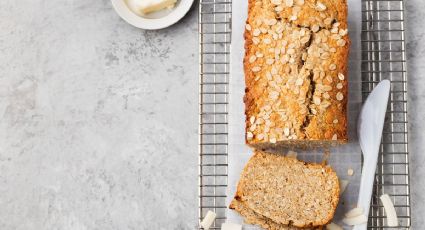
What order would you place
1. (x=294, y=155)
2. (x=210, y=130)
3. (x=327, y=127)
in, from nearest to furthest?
1. (x=327, y=127)
2. (x=294, y=155)
3. (x=210, y=130)

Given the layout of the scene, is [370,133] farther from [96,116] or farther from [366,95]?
[96,116]

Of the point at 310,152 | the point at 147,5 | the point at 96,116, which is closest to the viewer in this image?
the point at 310,152

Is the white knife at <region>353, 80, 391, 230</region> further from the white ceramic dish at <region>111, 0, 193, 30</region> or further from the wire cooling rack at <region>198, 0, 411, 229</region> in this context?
the white ceramic dish at <region>111, 0, 193, 30</region>

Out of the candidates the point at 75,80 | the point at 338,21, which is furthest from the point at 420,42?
the point at 75,80

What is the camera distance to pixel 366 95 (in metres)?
3.40

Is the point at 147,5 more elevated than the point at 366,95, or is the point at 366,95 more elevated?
the point at 147,5

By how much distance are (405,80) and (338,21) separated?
0.63m

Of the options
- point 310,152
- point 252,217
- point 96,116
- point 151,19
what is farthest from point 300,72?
point 96,116

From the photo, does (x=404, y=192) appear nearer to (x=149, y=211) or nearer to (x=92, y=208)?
(x=149, y=211)

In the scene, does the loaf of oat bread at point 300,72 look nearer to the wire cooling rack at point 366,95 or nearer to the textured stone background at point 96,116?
the wire cooling rack at point 366,95

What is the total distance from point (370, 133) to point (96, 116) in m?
1.58

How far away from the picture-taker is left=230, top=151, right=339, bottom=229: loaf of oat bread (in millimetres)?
3158

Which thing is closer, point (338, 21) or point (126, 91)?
point (338, 21)

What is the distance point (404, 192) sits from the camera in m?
3.41
